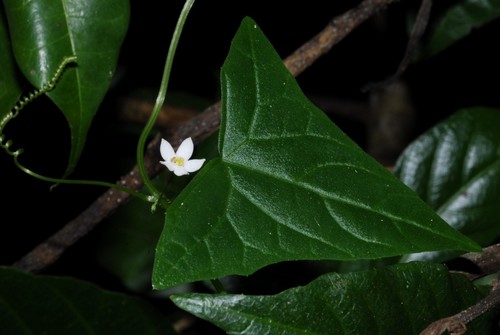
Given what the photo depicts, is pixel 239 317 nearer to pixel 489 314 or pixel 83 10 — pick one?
pixel 489 314

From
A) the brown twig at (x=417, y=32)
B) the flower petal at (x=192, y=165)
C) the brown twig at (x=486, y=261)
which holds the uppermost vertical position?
the brown twig at (x=417, y=32)

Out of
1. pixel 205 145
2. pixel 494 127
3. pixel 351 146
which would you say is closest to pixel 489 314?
pixel 351 146

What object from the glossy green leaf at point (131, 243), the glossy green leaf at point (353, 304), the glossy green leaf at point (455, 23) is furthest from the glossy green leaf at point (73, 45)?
the glossy green leaf at point (455, 23)

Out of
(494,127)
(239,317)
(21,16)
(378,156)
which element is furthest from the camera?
(378,156)

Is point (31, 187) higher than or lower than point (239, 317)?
higher

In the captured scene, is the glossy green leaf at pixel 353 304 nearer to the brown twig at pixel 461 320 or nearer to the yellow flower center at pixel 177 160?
the brown twig at pixel 461 320

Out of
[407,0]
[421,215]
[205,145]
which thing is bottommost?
[421,215]

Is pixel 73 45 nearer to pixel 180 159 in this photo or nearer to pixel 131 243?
pixel 180 159

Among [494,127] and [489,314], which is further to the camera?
[494,127]
